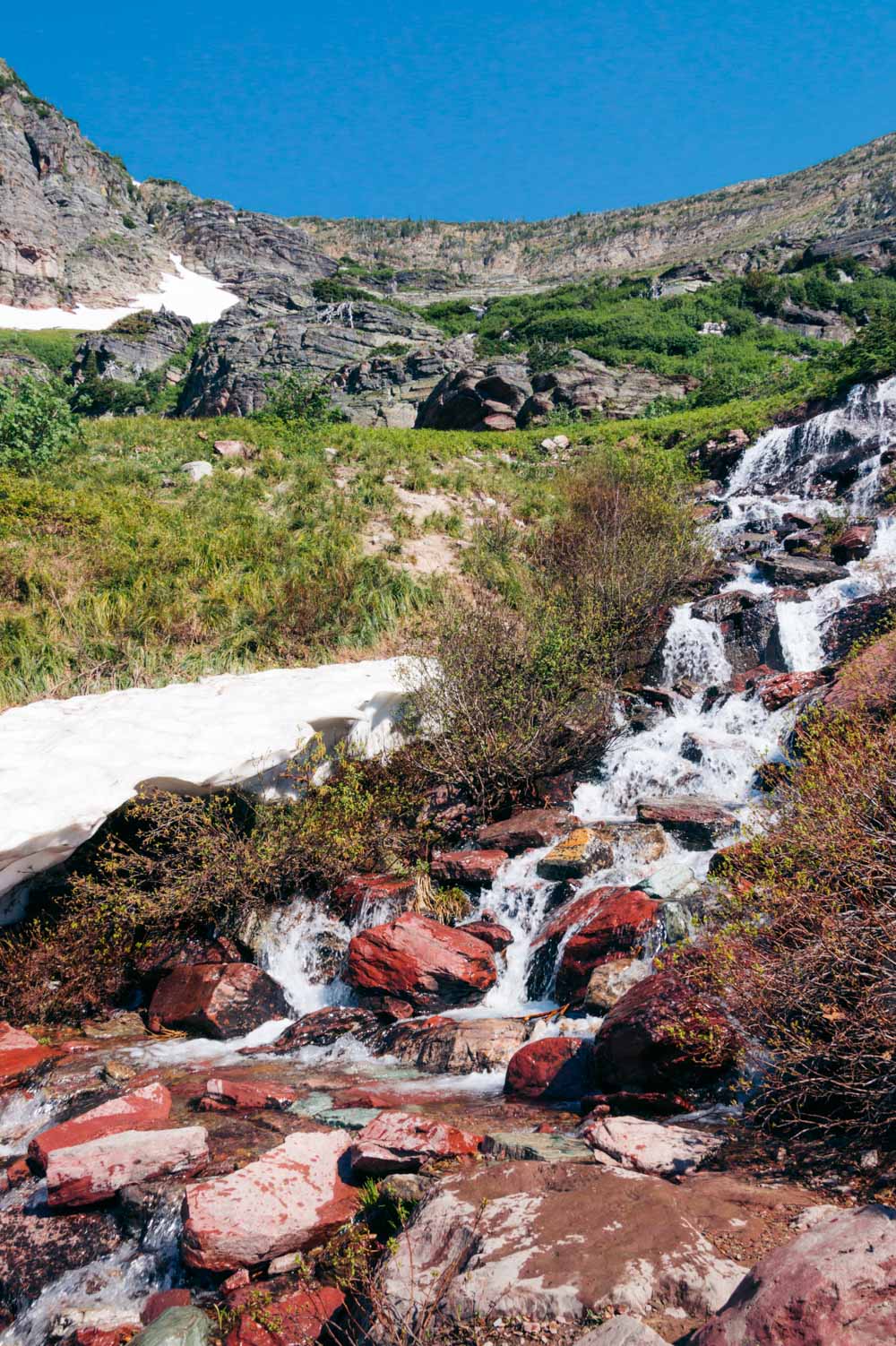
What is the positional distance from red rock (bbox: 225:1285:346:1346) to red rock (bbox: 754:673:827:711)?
9.23 m

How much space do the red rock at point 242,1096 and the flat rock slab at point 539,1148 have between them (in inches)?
68.2

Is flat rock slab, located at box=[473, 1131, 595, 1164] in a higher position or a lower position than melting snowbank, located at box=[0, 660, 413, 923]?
lower

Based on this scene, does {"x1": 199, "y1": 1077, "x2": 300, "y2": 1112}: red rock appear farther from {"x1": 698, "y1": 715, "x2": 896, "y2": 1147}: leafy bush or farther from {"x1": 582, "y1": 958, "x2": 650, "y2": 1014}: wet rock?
{"x1": 698, "y1": 715, "x2": 896, "y2": 1147}: leafy bush

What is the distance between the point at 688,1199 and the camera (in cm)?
303

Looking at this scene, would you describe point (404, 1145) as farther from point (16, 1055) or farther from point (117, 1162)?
point (16, 1055)

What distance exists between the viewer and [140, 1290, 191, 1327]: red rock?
3510mm

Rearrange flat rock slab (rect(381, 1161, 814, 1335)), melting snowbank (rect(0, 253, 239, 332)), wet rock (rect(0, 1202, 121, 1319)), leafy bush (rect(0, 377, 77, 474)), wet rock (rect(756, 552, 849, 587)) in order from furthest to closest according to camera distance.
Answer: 1. melting snowbank (rect(0, 253, 239, 332))
2. leafy bush (rect(0, 377, 77, 474))
3. wet rock (rect(756, 552, 849, 587))
4. wet rock (rect(0, 1202, 121, 1319))
5. flat rock slab (rect(381, 1161, 814, 1335))

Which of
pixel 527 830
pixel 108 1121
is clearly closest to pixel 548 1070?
pixel 108 1121

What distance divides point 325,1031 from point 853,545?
13437 millimetres

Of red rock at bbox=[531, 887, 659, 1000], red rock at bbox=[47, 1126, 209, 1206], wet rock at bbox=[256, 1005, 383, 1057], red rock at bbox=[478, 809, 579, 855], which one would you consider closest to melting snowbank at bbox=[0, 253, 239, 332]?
red rock at bbox=[478, 809, 579, 855]

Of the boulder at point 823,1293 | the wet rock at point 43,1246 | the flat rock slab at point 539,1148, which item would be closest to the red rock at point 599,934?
the flat rock slab at point 539,1148

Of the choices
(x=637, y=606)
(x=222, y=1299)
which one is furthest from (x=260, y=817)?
(x=637, y=606)

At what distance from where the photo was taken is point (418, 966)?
6570 mm

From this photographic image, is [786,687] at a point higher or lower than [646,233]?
lower
